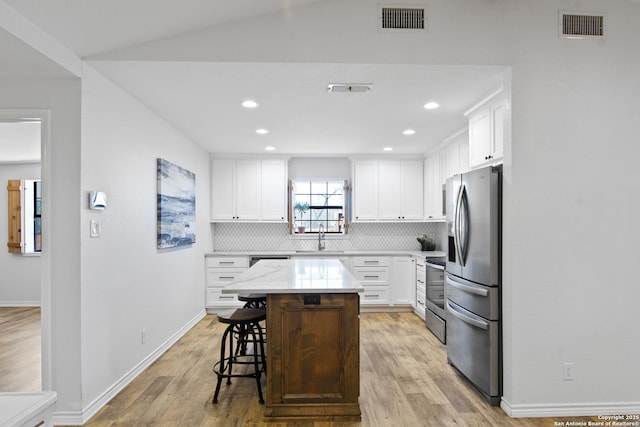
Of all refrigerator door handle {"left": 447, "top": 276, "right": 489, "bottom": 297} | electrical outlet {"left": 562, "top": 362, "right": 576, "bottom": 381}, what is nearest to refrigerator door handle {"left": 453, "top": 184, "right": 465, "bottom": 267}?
refrigerator door handle {"left": 447, "top": 276, "right": 489, "bottom": 297}

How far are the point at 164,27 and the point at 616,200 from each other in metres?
3.27

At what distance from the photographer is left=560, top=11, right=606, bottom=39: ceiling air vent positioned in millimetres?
2768

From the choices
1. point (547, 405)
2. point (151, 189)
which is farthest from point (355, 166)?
point (547, 405)

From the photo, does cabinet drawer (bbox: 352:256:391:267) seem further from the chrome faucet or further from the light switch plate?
the light switch plate

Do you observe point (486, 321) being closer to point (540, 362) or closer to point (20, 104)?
point (540, 362)

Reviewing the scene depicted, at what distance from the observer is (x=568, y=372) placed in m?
2.73

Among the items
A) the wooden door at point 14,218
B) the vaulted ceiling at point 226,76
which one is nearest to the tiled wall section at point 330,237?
Result: the vaulted ceiling at point 226,76

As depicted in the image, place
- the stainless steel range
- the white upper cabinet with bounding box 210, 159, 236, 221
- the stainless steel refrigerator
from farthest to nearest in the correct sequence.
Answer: the white upper cabinet with bounding box 210, 159, 236, 221 → the stainless steel range → the stainless steel refrigerator

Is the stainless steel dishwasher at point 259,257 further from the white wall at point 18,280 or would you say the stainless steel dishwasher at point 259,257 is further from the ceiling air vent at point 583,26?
the ceiling air vent at point 583,26

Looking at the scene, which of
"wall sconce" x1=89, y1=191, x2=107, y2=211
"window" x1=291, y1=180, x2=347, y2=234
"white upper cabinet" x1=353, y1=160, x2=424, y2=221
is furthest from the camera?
"window" x1=291, y1=180, x2=347, y2=234

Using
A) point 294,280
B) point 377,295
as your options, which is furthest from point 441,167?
point 294,280

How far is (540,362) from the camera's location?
8.96 ft

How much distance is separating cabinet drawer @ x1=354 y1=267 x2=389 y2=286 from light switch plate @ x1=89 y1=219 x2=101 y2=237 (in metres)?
3.82

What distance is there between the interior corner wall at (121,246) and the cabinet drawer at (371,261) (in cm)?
261
